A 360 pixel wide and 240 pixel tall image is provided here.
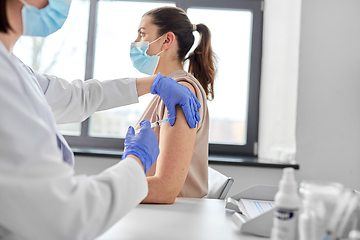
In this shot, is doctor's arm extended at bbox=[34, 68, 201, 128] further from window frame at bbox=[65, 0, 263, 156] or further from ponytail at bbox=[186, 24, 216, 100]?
window frame at bbox=[65, 0, 263, 156]

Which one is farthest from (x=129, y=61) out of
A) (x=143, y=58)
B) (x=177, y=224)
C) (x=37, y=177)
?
(x=37, y=177)

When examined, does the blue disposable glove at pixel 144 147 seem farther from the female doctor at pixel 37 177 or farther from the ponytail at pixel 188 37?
the ponytail at pixel 188 37

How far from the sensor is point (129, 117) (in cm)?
259

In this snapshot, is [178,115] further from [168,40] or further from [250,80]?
[250,80]

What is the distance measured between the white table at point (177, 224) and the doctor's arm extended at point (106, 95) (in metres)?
0.30

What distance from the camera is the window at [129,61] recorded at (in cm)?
255

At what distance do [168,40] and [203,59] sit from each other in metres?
0.20

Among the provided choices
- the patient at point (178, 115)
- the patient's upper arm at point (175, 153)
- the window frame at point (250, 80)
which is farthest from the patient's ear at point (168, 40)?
the window frame at point (250, 80)

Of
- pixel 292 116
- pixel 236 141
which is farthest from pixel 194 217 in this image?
pixel 236 141

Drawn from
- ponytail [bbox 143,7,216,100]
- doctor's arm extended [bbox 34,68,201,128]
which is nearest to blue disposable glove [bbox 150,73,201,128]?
doctor's arm extended [bbox 34,68,201,128]

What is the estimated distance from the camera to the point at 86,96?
127cm

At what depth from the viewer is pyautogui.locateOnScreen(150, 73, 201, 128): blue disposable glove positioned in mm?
1060

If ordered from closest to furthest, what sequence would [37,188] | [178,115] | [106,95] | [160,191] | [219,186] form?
1. [37,188]
2. [160,191]
3. [178,115]
4. [219,186]
5. [106,95]

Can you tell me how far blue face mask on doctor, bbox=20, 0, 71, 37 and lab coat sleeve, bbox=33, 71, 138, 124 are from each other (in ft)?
1.54
